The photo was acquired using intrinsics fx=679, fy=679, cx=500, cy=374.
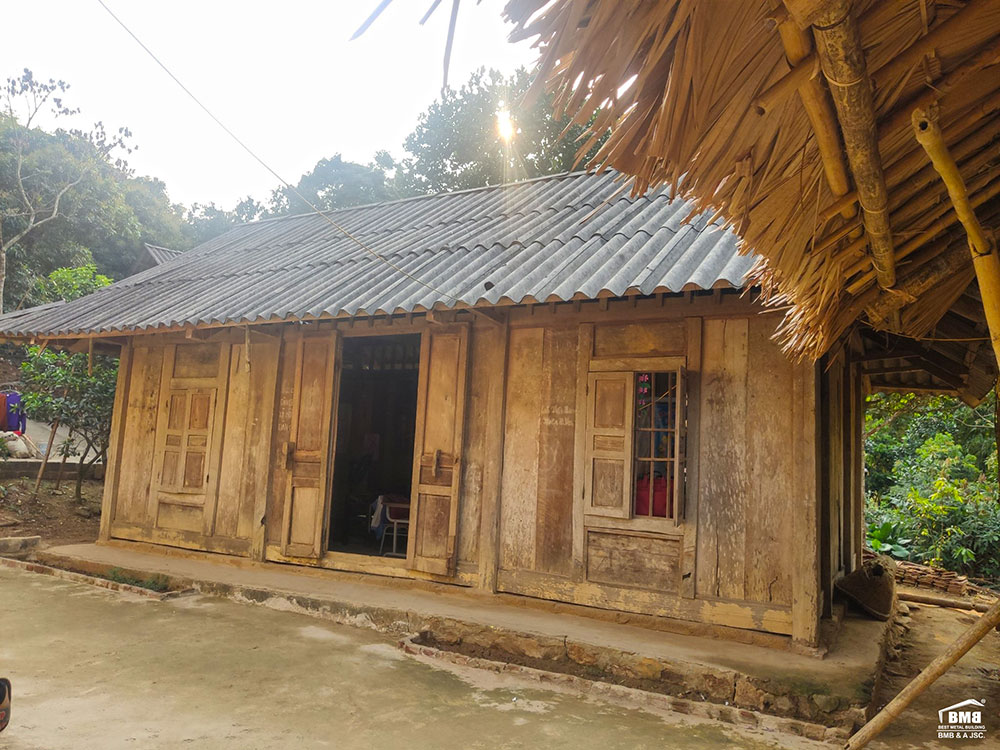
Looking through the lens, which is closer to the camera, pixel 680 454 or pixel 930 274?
pixel 930 274

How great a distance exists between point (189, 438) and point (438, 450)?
3.43 metres

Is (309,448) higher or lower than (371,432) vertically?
lower

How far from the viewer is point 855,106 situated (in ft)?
5.98

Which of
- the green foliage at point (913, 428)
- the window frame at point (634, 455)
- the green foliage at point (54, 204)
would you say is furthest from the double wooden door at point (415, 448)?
the green foliage at point (54, 204)

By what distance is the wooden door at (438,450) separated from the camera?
6.54 metres

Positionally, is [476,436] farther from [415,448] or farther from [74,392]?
[74,392]

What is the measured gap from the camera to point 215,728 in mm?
3744

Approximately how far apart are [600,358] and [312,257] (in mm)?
4986

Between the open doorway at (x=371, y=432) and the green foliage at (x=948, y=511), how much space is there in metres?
8.44

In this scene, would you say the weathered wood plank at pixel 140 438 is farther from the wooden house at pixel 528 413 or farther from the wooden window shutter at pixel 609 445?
the wooden window shutter at pixel 609 445

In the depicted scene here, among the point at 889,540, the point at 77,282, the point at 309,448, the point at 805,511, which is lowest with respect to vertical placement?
the point at 889,540

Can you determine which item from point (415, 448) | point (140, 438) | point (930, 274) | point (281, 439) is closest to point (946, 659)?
Answer: point (930, 274)

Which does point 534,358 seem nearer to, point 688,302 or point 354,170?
point 688,302

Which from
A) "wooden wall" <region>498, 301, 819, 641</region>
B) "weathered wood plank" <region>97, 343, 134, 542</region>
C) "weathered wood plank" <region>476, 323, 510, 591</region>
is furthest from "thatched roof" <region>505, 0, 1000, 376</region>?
"weathered wood plank" <region>97, 343, 134, 542</region>
